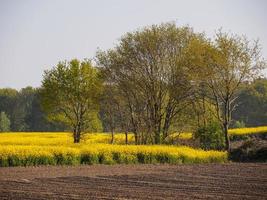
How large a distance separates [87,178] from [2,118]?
7906cm

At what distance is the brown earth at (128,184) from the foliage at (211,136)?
55.5 ft

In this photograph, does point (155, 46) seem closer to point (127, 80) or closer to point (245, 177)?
point (127, 80)

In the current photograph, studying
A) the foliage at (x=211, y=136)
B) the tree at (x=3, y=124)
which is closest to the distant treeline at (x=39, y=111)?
the tree at (x=3, y=124)

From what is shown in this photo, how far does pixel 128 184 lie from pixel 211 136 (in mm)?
24158

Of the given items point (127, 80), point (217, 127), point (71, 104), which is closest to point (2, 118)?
point (71, 104)

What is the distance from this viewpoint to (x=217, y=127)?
44156mm

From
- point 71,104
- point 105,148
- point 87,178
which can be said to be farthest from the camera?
point 71,104

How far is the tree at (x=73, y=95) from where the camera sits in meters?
52.5

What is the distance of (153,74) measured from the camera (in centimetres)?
4769

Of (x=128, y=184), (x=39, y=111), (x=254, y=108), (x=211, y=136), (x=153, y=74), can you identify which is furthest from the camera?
(x=39, y=111)

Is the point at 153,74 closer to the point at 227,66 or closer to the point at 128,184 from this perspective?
the point at 227,66

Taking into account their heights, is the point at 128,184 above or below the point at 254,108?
below

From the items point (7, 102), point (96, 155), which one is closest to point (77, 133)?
point (96, 155)

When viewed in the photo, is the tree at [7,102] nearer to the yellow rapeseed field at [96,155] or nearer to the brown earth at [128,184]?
the yellow rapeseed field at [96,155]
